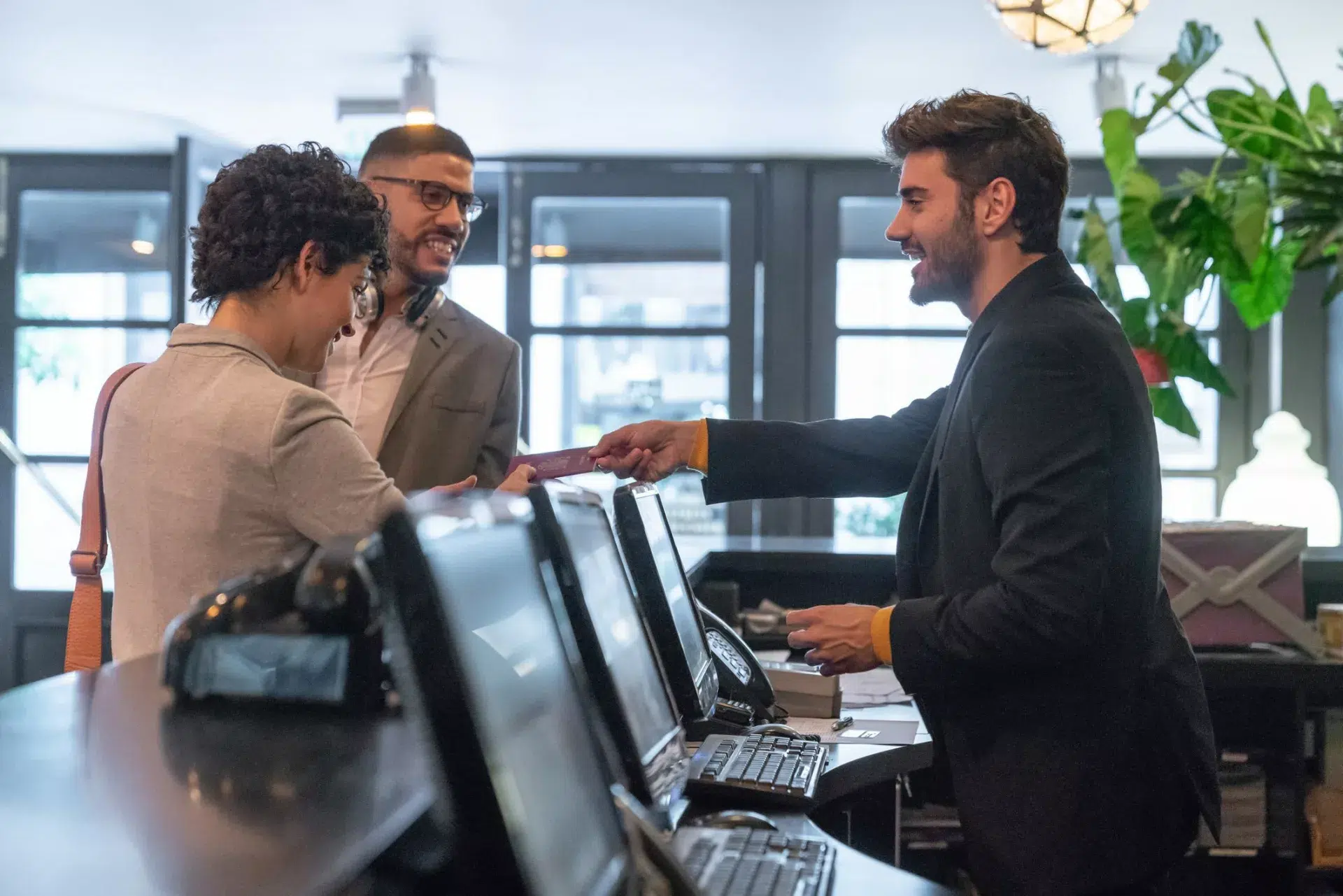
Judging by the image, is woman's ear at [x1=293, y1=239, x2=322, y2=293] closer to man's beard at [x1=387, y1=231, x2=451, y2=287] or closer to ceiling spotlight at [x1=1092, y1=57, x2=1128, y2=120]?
man's beard at [x1=387, y1=231, x2=451, y2=287]

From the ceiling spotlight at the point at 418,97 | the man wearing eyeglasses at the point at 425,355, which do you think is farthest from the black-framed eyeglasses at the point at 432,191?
the ceiling spotlight at the point at 418,97

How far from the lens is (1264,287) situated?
1.65 meters

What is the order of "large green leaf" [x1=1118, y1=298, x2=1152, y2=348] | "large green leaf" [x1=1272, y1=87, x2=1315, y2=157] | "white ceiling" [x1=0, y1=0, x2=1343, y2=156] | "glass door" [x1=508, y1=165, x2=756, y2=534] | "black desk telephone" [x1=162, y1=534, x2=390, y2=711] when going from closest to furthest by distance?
1. "black desk telephone" [x1=162, y1=534, x2=390, y2=711]
2. "large green leaf" [x1=1272, y1=87, x2=1315, y2=157]
3. "large green leaf" [x1=1118, y1=298, x2=1152, y2=348]
4. "white ceiling" [x1=0, y1=0, x2=1343, y2=156]
5. "glass door" [x1=508, y1=165, x2=756, y2=534]

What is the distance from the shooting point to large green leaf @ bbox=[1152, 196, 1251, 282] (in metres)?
1.40

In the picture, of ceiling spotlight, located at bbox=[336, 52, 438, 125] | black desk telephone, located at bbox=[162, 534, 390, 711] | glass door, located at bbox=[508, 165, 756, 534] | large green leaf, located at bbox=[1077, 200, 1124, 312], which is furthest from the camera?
glass door, located at bbox=[508, 165, 756, 534]

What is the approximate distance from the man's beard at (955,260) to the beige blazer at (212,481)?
80 cm

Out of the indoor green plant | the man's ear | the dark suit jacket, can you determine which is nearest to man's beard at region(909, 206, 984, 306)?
the man's ear

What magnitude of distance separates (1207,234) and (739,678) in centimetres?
108

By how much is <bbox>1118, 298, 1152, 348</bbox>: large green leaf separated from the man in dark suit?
1.03m

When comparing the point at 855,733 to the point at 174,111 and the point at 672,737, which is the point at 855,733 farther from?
the point at 174,111

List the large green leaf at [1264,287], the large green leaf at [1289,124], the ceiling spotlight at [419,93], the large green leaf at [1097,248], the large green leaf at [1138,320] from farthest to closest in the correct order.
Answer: the ceiling spotlight at [419,93], the large green leaf at [1097,248], the large green leaf at [1138,320], the large green leaf at [1264,287], the large green leaf at [1289,124]

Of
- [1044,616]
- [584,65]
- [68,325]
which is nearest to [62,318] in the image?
[68,325]

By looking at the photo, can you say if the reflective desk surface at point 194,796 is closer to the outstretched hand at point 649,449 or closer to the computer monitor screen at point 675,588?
the computer monitor screen at point 675,588

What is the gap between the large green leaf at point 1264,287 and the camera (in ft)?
4.96
